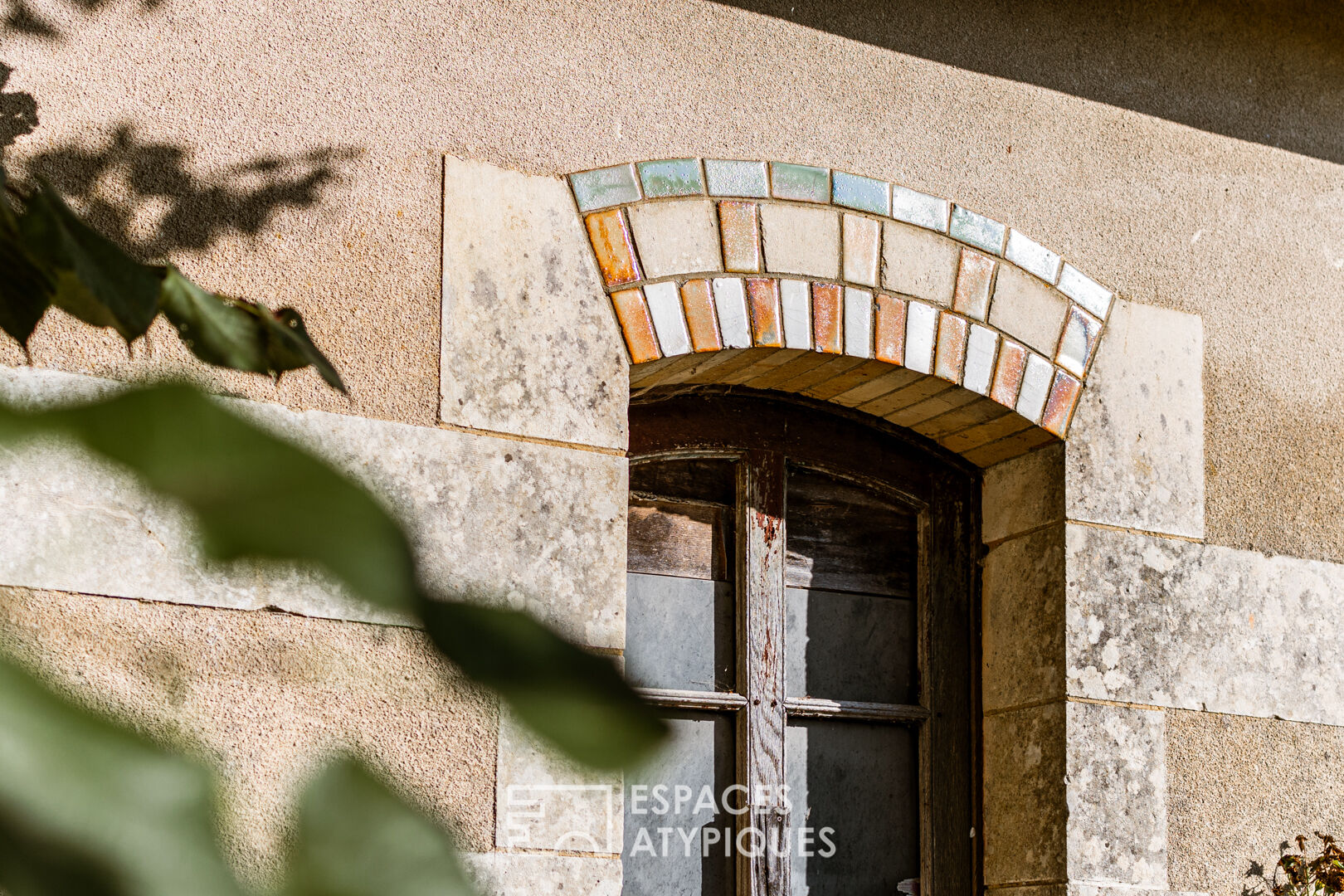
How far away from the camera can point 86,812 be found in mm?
278

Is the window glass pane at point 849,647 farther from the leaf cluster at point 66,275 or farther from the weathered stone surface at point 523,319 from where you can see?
the leaf cluster at point 66,275

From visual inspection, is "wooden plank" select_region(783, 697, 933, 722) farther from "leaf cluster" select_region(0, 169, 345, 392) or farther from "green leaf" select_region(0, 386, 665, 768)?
"green leaf" select_region(0, 386, 665, 768)

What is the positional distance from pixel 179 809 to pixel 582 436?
228 cm

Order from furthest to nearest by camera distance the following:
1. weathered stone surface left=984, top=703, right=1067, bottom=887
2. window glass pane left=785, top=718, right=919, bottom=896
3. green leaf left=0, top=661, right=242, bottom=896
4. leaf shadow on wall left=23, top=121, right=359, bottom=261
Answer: window glass pane left=785, top=718, right=919, bottom=896
weathered stone surface left=984, top=703, right=1067, bottom=887
leaf shadow on wall left=23, top=121, right=359, bottom=261
green leaf left=0, top=661, right=242, bottom=896

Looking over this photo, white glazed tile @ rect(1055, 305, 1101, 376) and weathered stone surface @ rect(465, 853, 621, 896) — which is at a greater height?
white glazed tile @ rect(1055, 305, 1101, 376)

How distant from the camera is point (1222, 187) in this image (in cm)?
335

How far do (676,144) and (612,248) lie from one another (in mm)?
290

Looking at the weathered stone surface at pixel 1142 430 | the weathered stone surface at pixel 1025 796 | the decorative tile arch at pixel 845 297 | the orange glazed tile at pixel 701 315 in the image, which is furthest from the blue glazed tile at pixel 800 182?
the weathered stone surface at pixel 1025 796

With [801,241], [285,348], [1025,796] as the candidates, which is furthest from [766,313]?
[285,348]

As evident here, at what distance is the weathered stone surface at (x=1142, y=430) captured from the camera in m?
3.02

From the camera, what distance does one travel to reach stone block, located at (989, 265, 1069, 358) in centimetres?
299

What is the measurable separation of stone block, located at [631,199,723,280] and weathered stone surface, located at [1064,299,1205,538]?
929mm

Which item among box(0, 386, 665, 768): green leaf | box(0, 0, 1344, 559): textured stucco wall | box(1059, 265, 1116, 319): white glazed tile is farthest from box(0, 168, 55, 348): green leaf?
box(1059, 265, 1116, 319): white glazed tile

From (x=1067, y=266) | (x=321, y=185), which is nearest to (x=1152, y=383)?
(x=1067, y=266)
